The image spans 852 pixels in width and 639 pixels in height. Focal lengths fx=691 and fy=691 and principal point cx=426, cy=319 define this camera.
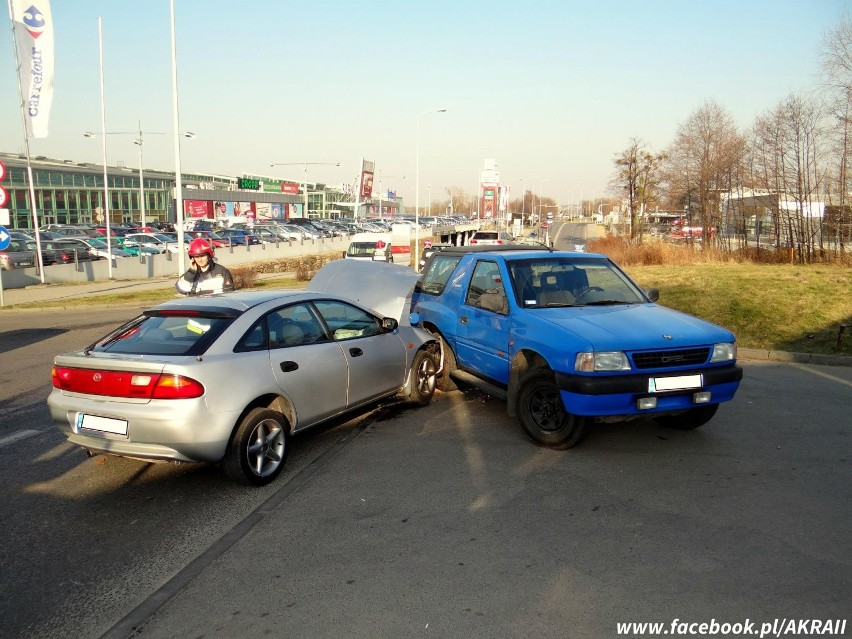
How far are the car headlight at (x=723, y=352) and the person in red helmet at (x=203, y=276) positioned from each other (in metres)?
5.88

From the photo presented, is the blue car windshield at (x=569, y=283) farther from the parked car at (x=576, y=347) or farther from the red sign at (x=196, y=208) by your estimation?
the red sign at (x=196, y=208)

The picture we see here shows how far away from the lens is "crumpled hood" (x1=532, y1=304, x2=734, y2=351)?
575cm

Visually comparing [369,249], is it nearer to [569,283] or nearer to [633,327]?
[569,283]

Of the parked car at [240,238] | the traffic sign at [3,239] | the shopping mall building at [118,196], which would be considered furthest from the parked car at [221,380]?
the shopping mall building at [118,196]

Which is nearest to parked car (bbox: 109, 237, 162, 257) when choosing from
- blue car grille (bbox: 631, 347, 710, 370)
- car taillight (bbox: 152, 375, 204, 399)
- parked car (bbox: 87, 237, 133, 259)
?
parked car (bbox: 87, 237, 133, 259)

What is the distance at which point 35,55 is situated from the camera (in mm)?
22000

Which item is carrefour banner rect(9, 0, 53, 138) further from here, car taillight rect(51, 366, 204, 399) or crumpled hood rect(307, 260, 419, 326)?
car taillight rect(51, 366, 204, 399)

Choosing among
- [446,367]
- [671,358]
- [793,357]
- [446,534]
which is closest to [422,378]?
[446,367]

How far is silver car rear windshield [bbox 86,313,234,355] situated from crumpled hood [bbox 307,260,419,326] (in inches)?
177

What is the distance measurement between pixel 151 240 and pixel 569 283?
1688 inches

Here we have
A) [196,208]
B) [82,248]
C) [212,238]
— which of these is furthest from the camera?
[196,208]

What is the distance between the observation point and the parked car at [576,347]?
5.68m

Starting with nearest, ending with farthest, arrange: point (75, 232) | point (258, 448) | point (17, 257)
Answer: point (258, 448)
point (17, 257)
point (75, 232)

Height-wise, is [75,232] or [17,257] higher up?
[75,232]
